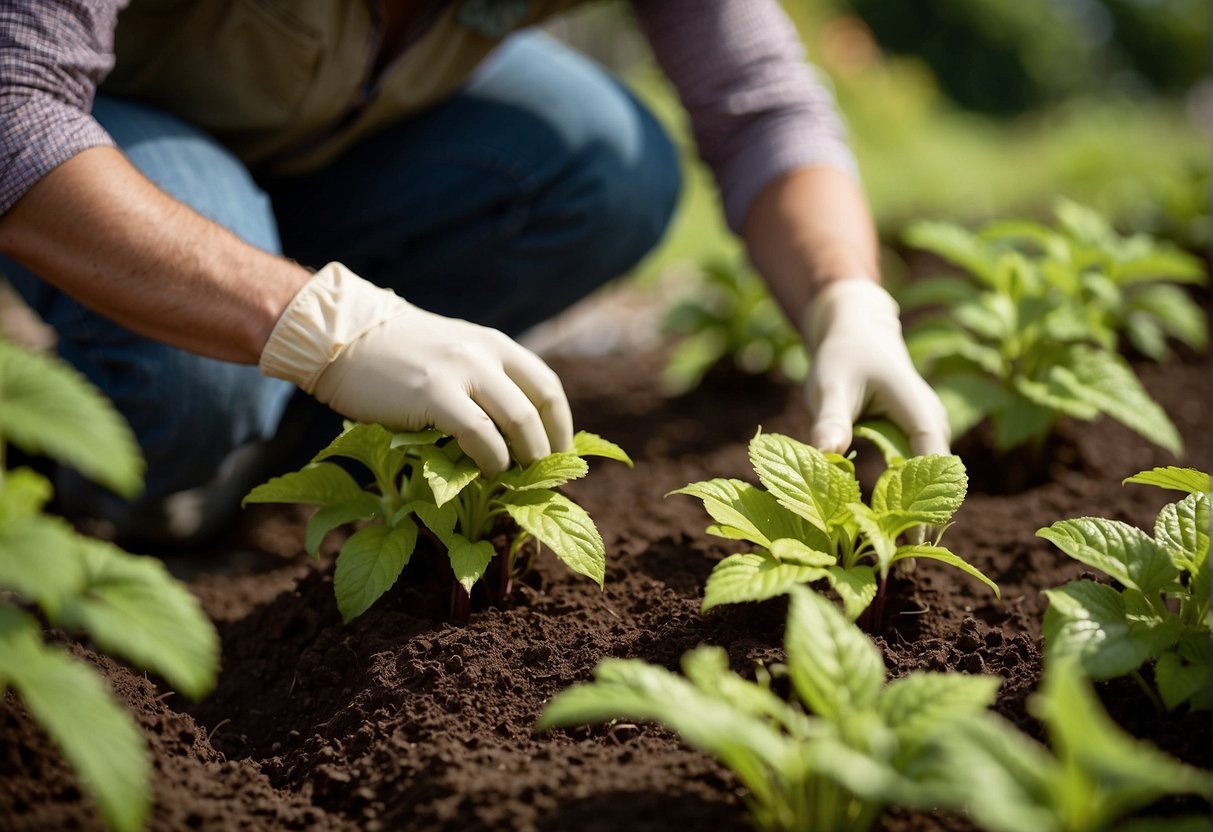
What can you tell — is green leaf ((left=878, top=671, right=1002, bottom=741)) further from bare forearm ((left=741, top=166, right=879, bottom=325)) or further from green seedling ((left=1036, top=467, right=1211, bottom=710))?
bare forearm ((left=741, top=166, right=879, bottom=325))

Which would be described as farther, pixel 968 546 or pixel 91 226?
pixel 968 546

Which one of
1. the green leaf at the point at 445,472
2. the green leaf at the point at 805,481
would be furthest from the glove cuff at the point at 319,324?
the green leaf at the point at 805,481

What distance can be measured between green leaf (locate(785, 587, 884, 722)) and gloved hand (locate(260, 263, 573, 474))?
2.02ft

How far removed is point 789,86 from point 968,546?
3.76 feet

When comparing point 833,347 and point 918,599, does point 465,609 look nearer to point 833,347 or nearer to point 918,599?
point 918,599

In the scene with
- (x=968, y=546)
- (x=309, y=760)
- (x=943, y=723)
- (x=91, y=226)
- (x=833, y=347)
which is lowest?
(x=968, y=546)

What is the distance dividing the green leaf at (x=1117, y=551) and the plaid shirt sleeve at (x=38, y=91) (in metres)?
1.54

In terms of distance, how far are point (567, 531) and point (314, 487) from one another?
45 centimetres

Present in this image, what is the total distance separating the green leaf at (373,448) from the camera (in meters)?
1.64

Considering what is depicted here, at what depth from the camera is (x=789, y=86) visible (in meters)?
2.52

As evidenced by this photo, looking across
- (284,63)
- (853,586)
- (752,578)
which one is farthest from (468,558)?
(284,63)

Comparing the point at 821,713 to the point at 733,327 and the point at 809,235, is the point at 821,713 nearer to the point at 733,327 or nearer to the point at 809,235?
the point at 809,235

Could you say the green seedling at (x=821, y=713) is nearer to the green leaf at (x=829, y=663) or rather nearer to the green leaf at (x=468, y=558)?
the green leaf at (x=829, y=663)

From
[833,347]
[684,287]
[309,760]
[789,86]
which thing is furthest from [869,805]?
[684,287]
